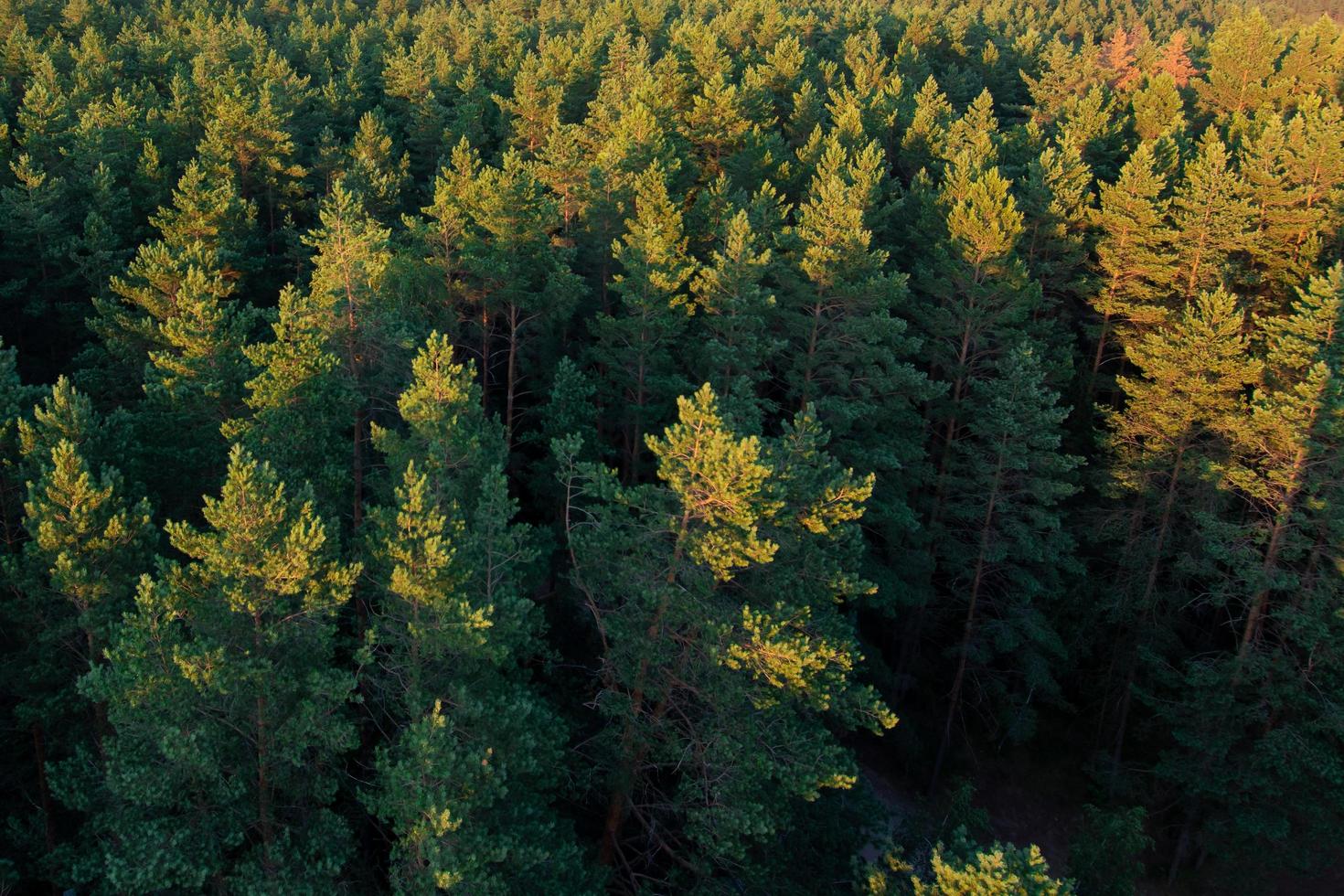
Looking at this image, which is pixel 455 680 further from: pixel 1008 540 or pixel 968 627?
pixel 968 627

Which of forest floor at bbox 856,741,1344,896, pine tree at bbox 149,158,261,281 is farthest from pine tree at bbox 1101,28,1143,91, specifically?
pine tree at bbox 149,158,261,281

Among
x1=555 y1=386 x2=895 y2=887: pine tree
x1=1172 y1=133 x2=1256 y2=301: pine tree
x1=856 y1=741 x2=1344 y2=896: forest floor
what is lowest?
x1=856 y1=741 x2=1344 y2=896: forest floor

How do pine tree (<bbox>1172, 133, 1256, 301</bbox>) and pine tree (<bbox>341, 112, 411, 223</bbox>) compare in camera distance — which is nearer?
pine tree (<bbox>1172, 133, 1256, 301</bbox>)

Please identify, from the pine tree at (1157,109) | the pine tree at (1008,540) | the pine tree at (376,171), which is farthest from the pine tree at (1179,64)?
the pine tree at (376,171)

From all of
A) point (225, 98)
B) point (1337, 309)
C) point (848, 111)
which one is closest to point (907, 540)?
point (1337, 309)

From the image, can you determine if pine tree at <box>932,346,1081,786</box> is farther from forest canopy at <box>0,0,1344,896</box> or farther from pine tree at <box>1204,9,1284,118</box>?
pine tree at <box>1204,9,1284,118</box>

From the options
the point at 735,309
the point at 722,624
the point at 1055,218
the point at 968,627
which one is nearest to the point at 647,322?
the point at 735,309
